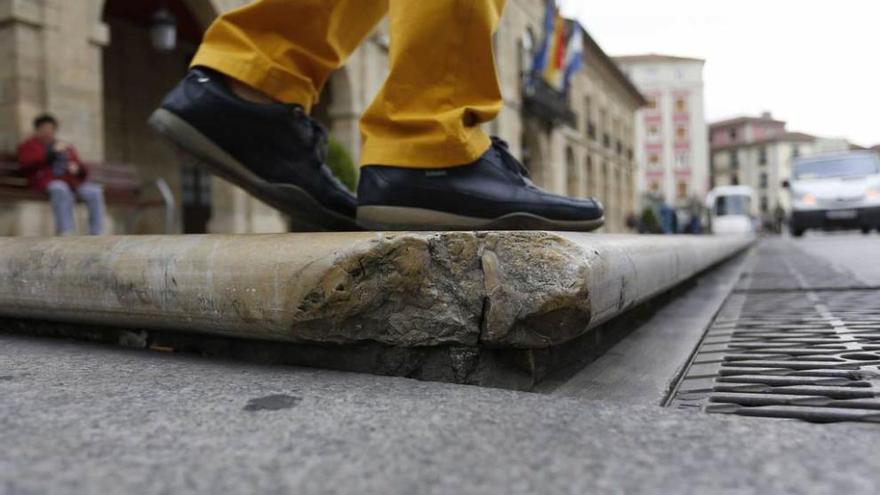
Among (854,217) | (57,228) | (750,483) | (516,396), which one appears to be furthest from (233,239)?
(854,217)

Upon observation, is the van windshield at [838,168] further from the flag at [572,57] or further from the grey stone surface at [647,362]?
the grey stone surface at [647,362]

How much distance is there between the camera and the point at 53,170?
5.27 metres

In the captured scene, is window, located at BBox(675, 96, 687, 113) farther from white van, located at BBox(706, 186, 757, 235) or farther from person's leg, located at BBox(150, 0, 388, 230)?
person's leg, located at BBox(150, 0, 388, 230)

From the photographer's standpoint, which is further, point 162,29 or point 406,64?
point 162,29

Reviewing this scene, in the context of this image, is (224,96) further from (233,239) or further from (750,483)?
(750,483)

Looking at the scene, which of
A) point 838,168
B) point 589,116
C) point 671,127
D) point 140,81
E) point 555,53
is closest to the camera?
point 140,81

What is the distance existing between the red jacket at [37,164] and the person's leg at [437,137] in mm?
4597

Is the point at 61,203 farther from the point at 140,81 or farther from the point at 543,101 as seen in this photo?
the point at 543,101

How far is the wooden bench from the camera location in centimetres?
524

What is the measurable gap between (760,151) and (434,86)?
79.5 m

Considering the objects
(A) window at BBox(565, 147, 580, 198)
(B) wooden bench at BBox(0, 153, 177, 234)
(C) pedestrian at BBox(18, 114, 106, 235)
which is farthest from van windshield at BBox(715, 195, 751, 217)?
(C) pedestrian at BBox(18, 114, 106, 235)

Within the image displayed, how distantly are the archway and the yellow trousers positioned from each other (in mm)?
9137

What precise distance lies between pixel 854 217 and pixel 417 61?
14.5 metres

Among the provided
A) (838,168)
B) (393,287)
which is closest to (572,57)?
(838,168)
